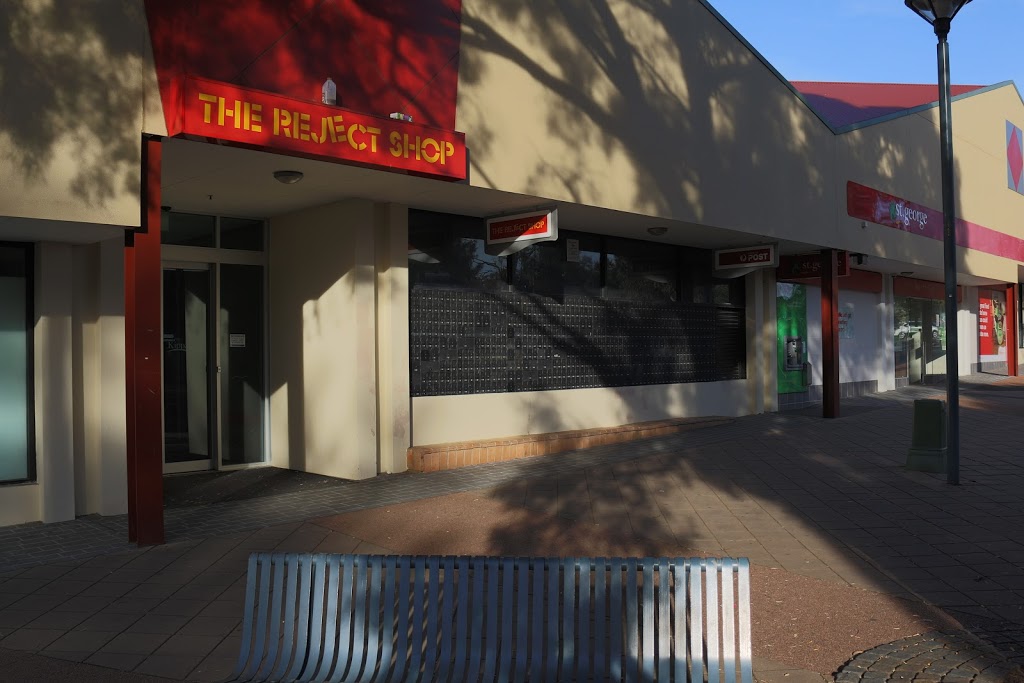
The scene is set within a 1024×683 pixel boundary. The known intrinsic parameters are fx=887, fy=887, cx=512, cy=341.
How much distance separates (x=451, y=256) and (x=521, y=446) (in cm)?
252

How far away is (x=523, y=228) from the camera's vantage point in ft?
34.5

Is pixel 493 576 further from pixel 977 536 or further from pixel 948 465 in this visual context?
pixel 948 465

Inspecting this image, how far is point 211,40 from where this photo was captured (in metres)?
7.00

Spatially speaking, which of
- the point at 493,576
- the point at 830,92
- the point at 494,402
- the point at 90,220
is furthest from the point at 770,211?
the point at 830,92

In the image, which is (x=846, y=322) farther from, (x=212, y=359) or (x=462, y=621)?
(x=462, y=621)

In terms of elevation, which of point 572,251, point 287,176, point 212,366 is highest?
point 287,176

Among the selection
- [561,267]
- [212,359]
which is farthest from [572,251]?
[212,359]

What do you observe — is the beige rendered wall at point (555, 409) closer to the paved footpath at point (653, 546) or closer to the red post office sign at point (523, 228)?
the paved footpath at point (653, 546)

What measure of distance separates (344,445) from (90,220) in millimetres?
4090

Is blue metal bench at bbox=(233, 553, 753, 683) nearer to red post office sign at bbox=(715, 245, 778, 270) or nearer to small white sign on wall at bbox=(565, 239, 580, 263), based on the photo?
small white sign on wall at bbox=(565, 239, 580, 263)

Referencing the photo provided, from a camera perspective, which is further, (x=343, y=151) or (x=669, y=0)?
(x=669, y=0)

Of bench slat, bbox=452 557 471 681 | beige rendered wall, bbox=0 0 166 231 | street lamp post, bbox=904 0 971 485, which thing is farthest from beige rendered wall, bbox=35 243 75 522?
street lamp post, bbox=904 0 971 485

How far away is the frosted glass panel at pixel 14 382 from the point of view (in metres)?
7.58

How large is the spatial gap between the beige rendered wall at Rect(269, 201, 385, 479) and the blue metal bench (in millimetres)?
5875
